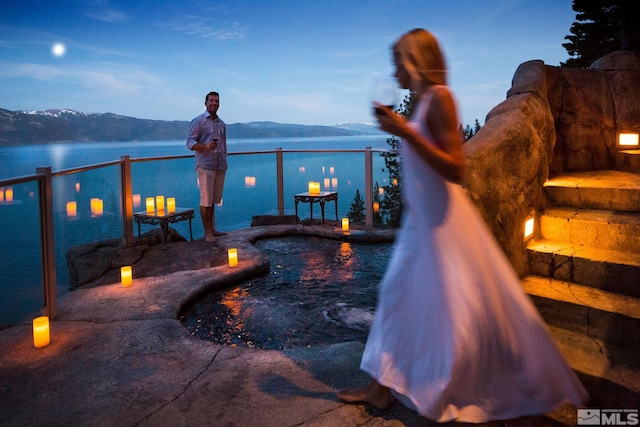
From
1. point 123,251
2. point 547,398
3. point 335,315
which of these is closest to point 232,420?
point 547,398

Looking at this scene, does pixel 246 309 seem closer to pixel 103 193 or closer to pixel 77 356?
pixel 77 356

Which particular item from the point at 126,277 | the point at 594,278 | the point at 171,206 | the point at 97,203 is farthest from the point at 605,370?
the point at 97,203

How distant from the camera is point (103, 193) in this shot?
6953 mm

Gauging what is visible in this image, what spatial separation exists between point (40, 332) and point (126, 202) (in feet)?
10.6

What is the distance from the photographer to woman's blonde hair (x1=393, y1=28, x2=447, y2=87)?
61.2 inches

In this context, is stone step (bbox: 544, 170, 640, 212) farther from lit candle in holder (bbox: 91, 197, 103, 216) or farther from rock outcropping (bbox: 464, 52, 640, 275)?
lit candle in holder (bbox: 91, 197, 103, 216)

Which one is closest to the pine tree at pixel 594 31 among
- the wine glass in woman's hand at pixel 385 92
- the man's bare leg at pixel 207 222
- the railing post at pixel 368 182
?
the railing post at pixel 368 182

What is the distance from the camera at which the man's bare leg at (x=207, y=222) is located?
19.3 ft

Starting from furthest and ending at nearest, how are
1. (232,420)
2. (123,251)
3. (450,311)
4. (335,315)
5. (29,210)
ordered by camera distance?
(123,251), (335,315), (29,210), (232,420), (450,311)

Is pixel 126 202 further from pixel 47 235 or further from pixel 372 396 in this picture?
pixel 372 396

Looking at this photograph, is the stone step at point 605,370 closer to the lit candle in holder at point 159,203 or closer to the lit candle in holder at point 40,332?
the lit candle in holder at point 40,332

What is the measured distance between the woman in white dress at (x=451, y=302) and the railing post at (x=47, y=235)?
9.29 ft

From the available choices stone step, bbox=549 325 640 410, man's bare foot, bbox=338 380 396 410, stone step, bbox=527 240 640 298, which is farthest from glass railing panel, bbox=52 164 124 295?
stone step, bbox=549 325 640 410

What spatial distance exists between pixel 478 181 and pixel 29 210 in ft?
10.2
